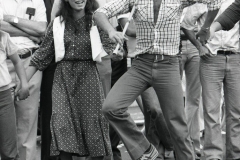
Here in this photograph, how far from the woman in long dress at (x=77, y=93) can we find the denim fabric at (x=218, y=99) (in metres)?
1.58

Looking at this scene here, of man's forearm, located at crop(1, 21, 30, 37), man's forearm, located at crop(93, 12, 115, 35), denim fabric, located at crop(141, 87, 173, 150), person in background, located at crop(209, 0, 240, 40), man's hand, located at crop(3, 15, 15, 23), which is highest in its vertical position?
person in background, located at crop(209, 0, 240, 40)

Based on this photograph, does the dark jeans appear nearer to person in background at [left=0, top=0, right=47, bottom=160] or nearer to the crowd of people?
the crowd of people

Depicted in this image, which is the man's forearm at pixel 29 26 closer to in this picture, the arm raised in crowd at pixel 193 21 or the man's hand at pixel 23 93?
the man's hand at pixel 23 93

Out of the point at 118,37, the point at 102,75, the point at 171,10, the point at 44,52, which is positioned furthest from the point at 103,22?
the point at 102,75

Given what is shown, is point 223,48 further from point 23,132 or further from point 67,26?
point 23,132

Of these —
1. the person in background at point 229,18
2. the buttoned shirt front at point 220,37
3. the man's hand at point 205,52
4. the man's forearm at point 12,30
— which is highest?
the person in background at point 229,18

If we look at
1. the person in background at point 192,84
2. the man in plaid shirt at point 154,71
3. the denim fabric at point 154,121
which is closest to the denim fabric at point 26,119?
the man in plaid shirt at point 154,71

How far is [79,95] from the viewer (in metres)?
7.59

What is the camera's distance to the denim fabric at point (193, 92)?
31.3 feet

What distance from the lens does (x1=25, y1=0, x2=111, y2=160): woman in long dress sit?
7.53m

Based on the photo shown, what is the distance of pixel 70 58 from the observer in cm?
756

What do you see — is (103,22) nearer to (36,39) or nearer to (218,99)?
(36,39)

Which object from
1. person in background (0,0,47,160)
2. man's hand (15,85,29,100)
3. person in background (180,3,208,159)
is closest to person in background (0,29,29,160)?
man's hand (15,85,29,100)

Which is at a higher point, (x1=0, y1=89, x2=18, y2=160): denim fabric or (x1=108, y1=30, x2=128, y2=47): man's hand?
(x1=108, y1=30, x2=128, y2=47): man's hand
